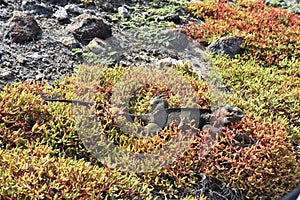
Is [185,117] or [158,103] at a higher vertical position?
[158,103]

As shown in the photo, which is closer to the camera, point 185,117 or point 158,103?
point 185,117

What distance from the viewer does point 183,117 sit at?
503cm

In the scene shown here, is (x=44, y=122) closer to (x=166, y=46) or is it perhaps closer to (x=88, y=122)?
(x=88, y=122)

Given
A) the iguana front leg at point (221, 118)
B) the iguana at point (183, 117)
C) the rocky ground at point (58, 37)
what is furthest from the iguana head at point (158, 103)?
the rocky ground at point (58, 37)

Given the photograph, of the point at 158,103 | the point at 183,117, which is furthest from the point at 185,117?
the point at 158,103

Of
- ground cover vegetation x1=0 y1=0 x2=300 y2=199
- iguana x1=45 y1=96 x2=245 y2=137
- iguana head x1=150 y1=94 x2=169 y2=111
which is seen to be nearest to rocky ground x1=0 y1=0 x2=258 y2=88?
ground cover vegetation x1=0 y1=0 x2=300 y2=199

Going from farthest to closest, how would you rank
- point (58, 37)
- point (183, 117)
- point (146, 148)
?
1. point (58, 37)
2. point (183, 117)
3. point (146, 148)

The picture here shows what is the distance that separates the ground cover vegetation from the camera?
153 inches

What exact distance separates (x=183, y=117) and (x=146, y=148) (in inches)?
28.5

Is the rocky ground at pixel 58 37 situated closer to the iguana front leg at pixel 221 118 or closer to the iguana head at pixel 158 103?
the iguana head at pixel 158 103

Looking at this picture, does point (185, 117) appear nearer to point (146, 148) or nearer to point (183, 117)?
point (183, 117)

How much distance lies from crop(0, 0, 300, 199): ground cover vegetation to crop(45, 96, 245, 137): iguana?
0.10 meters

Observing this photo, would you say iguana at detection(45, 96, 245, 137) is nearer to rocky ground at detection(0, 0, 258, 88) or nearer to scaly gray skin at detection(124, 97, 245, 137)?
scaly gray skin at detection(124, 97, 245, 137)

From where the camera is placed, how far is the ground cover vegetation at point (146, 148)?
3.89 meters
